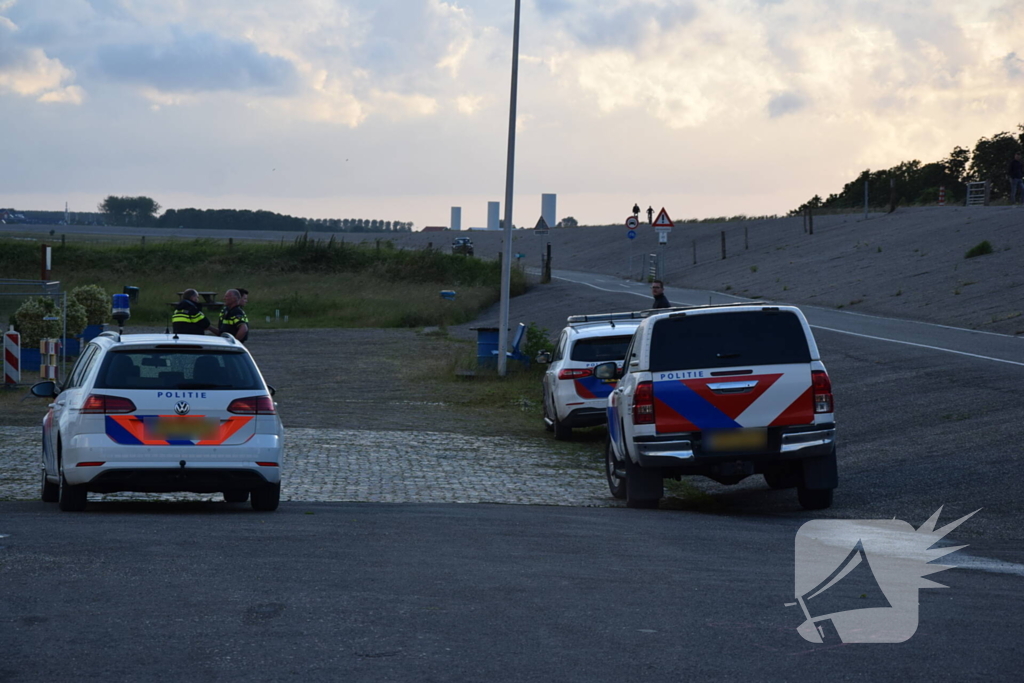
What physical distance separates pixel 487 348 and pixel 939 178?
8730 cm

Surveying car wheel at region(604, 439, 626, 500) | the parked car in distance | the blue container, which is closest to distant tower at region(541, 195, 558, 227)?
the parked car in distance

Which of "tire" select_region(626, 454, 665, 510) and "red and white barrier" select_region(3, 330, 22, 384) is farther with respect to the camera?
"red and white barrier" select_region(3, 330, 22, 384)

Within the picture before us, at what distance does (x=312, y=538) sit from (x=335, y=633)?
116 inches

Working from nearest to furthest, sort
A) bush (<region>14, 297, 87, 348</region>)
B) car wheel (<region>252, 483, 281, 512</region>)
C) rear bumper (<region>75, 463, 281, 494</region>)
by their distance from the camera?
1. rear bumper (<region>75, 463, 281, 494</region>)
2. car wheel (<region>252, 483, 281, 512</region>)
3. bush (<region>14, 297, 87, 348</region>)

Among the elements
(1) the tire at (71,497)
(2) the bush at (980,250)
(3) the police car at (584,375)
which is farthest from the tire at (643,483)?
(2) the bush at (980,250)

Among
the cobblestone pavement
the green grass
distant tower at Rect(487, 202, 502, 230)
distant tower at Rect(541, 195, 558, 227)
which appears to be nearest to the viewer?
the cobblestone pavement

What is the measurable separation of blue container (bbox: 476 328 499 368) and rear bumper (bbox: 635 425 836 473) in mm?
18501

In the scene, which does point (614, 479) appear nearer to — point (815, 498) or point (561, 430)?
point (815, 498)

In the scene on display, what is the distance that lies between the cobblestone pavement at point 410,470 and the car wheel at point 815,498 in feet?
6.24

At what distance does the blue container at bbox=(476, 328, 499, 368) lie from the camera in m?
29.5

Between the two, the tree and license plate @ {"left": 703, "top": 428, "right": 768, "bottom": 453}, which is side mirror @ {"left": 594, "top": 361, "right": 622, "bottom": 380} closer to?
license plate @ {"left": 703, "top": 428, "right": 768, "bottom": 453}

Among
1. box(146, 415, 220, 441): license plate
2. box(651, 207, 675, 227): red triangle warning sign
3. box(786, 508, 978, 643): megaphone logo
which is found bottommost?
box(786, 508, 978, 643): megaphone logo

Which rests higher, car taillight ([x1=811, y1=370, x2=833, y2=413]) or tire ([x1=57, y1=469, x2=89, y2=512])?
car taillight ([x1=811, y1=370, x2=833, y2=413])

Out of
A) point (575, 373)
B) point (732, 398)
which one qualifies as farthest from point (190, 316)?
point (732, 398)
